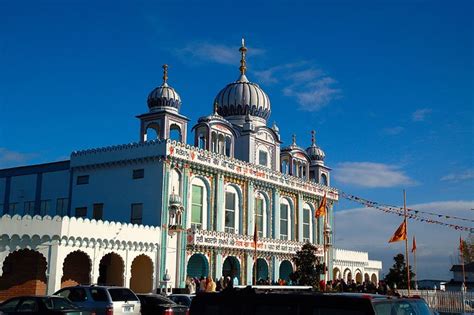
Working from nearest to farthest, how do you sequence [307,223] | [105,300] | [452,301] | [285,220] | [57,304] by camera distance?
1. [57,304]
2. [105,300]
3. [452,301]
4. [285,220]
5. [307,223]

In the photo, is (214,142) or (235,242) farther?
(214,142)

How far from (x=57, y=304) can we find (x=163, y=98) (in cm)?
2307

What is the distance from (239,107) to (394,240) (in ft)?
54.5

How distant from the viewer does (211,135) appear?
41.3 m

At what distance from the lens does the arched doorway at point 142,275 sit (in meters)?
34.8

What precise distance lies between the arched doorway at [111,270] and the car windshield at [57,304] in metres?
17.2

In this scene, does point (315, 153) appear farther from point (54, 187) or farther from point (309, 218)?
point (54, 187)

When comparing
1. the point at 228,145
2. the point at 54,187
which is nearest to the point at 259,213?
the point at 228,145

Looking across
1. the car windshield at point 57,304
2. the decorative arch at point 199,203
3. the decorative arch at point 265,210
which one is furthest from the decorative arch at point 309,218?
the car windshield at point 57,304

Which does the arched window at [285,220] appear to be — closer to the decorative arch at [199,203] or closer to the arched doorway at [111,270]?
the decorative arch at [199,203]

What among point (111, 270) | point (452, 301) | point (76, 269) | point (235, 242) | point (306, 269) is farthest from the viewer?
point (306, 269)

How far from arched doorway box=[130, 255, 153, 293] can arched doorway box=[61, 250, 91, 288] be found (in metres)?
3.41

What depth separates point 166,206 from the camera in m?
35.3

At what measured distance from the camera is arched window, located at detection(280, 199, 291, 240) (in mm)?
46344
